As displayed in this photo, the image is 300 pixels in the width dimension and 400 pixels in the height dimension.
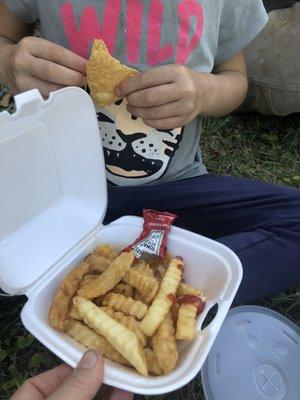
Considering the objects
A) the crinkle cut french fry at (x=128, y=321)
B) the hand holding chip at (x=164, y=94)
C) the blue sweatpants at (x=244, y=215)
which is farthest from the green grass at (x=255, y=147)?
the crinkle cut french fry at (x=128, y=321)

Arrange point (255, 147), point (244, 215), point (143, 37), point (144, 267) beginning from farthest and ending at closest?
1. point (255, 147)
2. point (244, 215)
3. point (143, 37)
4. point (144, 267)

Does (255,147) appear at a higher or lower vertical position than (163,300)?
lower

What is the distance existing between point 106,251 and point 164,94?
32 centimetres

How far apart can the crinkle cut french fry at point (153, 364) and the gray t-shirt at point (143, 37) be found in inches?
18.7

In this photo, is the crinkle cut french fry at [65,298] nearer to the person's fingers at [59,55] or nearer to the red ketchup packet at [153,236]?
the red ketchup packet at [153,236]

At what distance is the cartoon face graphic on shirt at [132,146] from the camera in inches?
41.6

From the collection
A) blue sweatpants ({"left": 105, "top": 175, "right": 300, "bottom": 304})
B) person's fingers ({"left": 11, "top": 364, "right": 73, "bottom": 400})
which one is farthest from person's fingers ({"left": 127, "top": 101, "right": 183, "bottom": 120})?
person's fingers ({"left": 11, "top": 364, "right": 73, "bottom": 400})

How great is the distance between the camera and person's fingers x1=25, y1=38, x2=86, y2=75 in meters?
0.86

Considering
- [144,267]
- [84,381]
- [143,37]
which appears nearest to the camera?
[84,381]

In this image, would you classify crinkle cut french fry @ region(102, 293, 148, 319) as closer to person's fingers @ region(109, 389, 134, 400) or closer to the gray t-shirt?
person's fingers @ region(109, 389, 134, 400)

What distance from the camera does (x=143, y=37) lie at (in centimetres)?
101

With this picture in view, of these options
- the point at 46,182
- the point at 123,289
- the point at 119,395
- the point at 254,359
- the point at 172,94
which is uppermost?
the point at 172,94

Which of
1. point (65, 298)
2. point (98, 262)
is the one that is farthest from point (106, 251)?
point (65, 298)

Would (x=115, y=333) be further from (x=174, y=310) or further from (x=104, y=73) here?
(x=104, y=73)
